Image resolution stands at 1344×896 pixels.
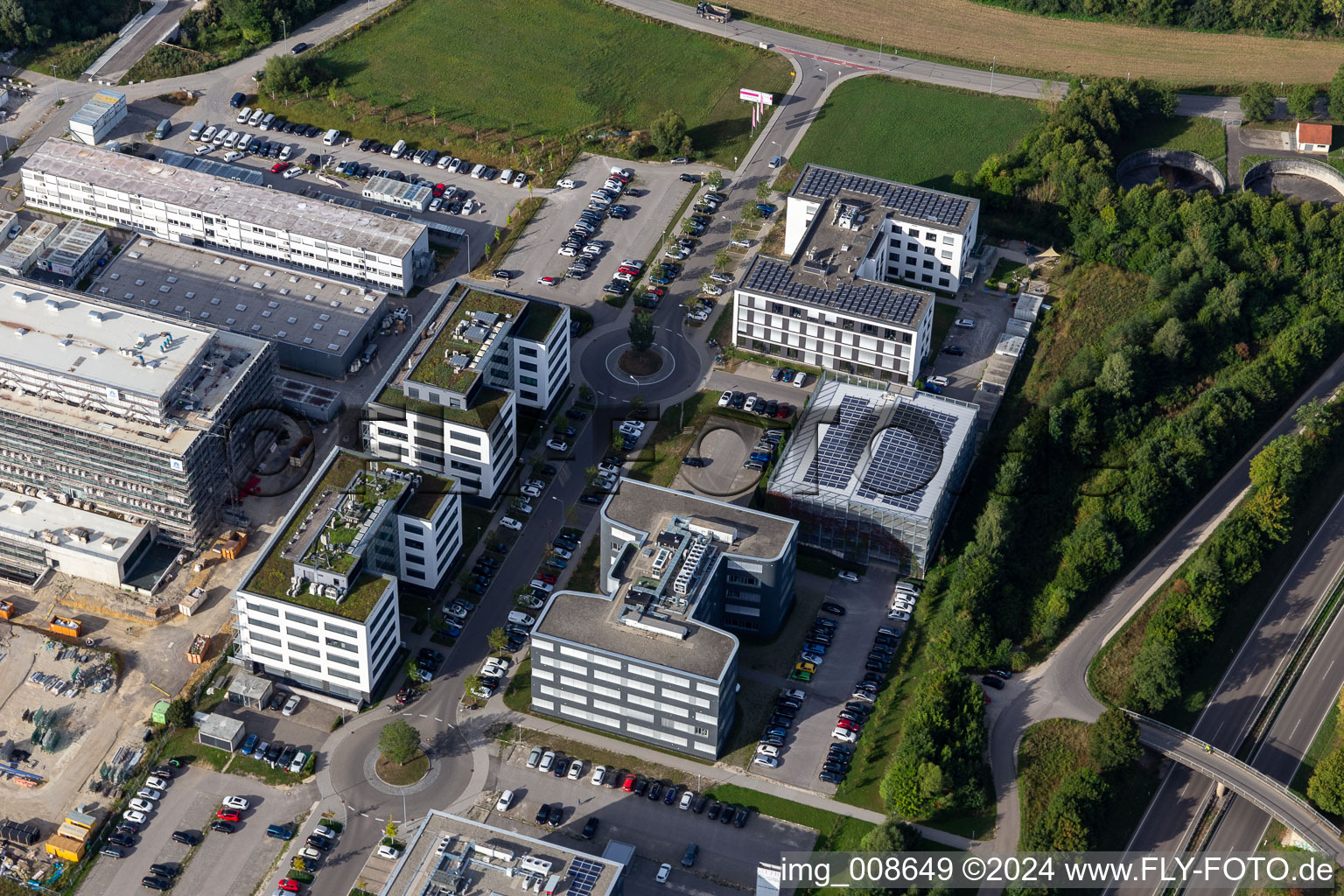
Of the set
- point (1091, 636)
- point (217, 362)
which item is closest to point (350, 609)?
point (217, 362)

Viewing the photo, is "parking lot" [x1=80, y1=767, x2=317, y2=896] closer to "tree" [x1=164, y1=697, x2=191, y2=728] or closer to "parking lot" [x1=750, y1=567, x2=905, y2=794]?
"tree" [x1=164, y1=697, x2=191, y2=728]

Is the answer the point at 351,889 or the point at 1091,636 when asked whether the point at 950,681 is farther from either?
the point at 351,889

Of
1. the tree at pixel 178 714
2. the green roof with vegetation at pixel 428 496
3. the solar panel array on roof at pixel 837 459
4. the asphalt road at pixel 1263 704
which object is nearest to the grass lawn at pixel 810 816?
the asphalt road at pixel 1263 704

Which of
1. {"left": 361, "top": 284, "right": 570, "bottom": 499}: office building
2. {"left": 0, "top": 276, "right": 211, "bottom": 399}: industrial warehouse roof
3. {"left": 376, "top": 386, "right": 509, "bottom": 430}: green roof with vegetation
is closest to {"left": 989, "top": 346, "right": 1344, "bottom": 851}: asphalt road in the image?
{"left": 361, "top": 284, "right": 570, "bottom": 499}: office building

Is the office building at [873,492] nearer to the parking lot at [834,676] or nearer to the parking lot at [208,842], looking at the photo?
the parking lot at [834,676]

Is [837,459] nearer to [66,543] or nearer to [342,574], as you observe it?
[342,574]

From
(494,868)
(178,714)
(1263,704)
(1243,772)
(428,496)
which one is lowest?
(494,868)

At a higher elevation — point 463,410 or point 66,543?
point 463,410

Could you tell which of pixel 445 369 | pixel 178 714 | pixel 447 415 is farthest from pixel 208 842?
pixel 445 369
